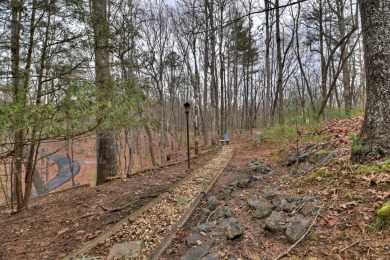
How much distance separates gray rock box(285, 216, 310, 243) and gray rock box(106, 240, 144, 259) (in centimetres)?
173

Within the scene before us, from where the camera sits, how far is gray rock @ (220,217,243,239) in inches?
98.3

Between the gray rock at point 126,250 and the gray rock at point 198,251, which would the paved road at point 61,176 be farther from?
the gray rock at point 198,251

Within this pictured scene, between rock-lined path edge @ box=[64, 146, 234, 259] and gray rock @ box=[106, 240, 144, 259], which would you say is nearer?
gray rock @ box=[106, 240, 144, 259]

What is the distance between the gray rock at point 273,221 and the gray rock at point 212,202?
1.12 m

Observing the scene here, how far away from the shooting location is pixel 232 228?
2.61m

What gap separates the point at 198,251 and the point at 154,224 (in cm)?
116

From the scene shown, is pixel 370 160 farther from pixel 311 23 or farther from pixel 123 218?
pixel 311 23

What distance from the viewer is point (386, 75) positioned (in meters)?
2.73

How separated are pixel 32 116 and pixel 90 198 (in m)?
2.85

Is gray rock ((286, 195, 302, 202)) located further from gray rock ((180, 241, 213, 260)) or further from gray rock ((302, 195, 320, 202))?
gray rock ((180, 241, 213, 260))

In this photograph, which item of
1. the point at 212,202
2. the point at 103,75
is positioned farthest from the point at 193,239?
the point at 103,75

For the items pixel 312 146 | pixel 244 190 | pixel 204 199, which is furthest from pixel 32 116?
pixel 312 146

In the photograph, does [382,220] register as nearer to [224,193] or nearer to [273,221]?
[273,221]

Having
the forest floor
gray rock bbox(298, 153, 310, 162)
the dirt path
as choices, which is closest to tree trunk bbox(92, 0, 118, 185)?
the dirt path
